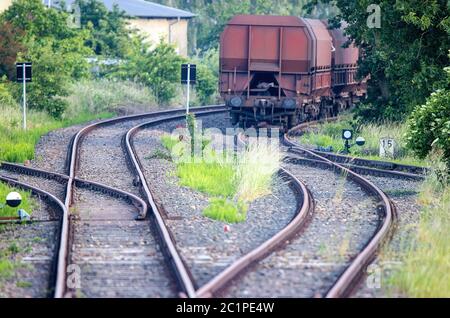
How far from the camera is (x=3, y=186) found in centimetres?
1672

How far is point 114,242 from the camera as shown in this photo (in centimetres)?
1210

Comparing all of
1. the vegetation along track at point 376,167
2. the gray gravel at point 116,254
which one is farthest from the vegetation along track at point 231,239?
the vegetation along track at point 376,167

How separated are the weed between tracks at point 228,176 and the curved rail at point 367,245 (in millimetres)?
1744

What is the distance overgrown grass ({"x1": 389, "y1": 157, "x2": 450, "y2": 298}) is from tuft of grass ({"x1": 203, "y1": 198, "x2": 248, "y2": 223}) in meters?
2.56

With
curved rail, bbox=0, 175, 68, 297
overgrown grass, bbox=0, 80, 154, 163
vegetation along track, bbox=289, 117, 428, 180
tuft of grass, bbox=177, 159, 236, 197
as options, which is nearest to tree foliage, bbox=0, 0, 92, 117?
overgrown grass, bbox=0, 80, 154, 163

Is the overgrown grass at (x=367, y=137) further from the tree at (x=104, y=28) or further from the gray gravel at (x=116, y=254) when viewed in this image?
the tree at (x=104, y=28)

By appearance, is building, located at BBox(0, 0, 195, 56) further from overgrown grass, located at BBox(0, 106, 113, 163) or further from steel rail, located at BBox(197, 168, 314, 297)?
steel rail, located at BBox(197, 168, 314, 297)

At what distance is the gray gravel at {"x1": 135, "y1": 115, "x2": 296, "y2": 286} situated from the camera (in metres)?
11.1

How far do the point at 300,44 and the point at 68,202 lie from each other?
1426cm

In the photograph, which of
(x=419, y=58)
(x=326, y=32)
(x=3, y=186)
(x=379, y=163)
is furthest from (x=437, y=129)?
(x=326, y=32)

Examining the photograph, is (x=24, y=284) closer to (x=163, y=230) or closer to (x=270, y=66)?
(x=163, y=230)

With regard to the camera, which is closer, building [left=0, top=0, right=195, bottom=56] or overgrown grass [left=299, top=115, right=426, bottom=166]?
overgrown grass [left=299, top=115, right=426, bottom=166]

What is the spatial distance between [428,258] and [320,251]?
1403mm
